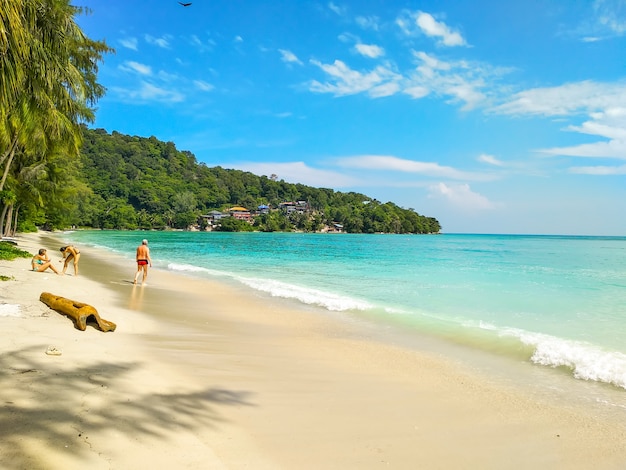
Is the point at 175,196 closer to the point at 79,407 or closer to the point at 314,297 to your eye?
the point at 314,297

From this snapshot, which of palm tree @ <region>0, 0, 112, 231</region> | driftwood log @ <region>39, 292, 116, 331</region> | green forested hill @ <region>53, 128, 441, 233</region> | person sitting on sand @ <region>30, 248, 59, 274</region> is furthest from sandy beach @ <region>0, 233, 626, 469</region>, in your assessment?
green forested hill @ <region>53, 128, 441, 233</region>

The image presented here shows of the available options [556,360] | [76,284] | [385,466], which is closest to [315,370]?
[385,466]

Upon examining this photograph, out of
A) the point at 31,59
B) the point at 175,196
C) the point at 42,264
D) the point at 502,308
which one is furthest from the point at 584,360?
the point at 175,196

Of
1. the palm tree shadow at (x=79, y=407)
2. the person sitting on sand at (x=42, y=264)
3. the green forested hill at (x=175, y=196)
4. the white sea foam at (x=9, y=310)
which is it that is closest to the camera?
the palm tree shadow at (x=79, y=407)

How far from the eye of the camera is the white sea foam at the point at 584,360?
19.4 feet

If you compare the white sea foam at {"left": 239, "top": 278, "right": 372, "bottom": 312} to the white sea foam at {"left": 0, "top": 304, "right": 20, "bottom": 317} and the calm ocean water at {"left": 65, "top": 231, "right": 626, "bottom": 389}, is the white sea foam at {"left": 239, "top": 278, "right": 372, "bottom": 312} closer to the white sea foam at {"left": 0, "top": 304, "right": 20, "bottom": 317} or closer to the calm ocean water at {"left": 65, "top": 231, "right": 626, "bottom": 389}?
the calm ocean water at {"left": 65, "top": 231, "right": 626, "bottom": 389}

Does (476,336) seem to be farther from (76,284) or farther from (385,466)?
(76,284)

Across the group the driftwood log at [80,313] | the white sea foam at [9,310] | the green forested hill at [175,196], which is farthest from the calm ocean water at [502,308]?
the green forested hill at [175,196]

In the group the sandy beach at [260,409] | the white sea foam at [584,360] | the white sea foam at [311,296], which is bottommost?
the white sea foam at [311,296]

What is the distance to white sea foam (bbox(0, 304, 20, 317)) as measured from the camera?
22.3ft

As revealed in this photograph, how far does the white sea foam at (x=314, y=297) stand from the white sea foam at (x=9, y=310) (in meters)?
7.14

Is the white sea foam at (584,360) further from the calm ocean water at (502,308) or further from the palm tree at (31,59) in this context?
the palm tree at (31,59)

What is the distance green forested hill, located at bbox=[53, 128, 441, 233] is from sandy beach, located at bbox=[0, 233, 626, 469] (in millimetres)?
110773

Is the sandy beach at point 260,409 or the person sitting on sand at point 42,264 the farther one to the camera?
the person sitting on sand at point 42,264
